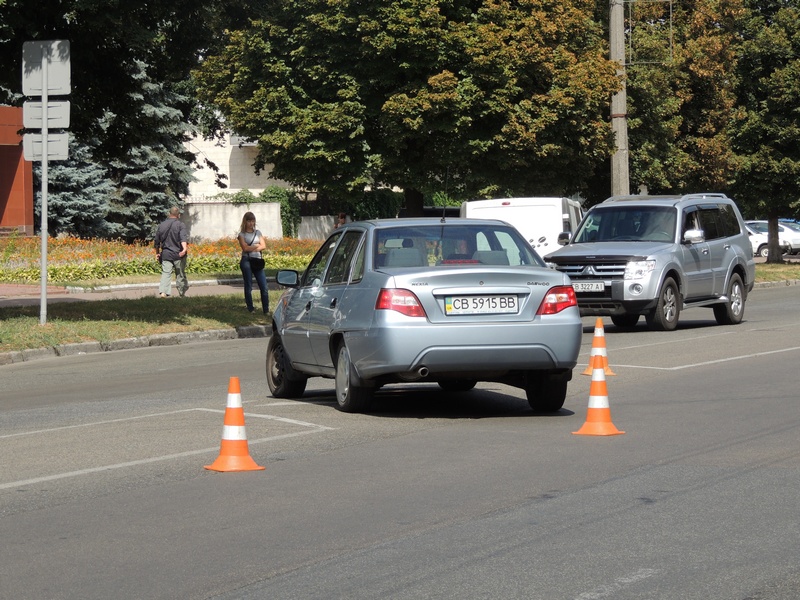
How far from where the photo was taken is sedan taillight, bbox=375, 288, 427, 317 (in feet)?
35.6

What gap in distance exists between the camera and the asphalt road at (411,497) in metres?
6.05

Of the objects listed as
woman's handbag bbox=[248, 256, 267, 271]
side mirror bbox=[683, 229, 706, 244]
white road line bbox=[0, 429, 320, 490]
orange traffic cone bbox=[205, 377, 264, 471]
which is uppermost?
side mirror bbox=[683, 229, 706, 244]

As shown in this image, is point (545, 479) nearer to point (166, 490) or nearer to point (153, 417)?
point (166, 490)

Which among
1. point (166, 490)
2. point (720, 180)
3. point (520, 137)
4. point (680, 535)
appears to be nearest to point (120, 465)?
point (166, 490)

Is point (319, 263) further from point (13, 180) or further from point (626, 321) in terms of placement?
point (13, 180)

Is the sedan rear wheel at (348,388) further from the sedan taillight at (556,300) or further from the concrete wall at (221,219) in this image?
the concrete wall at (221,219)

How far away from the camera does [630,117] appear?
143 ft

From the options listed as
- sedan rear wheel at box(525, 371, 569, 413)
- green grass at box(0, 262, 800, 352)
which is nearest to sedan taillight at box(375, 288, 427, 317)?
sedan rear wheel at box(525, 371, 569, 413)

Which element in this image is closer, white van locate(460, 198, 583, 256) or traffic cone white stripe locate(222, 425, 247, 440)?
traffic cone white stripe locate(222, 425, 247, 440)

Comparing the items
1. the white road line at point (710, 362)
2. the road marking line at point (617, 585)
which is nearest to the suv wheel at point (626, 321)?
the white road line at point (710, 362)

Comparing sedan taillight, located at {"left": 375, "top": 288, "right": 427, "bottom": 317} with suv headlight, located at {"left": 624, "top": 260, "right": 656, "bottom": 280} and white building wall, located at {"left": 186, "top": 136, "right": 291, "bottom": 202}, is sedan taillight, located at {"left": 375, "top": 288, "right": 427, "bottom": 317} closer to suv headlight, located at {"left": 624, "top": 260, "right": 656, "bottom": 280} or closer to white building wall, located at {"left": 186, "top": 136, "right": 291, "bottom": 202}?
suv headlight, located at {"left": 624, "top": 260, "right": 656, "bottom": 280}

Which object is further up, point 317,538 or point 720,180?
point 720,180

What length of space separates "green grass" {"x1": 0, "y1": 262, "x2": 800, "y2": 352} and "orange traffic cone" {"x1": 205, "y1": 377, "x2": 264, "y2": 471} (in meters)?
10.3

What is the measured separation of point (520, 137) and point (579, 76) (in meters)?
2.42
